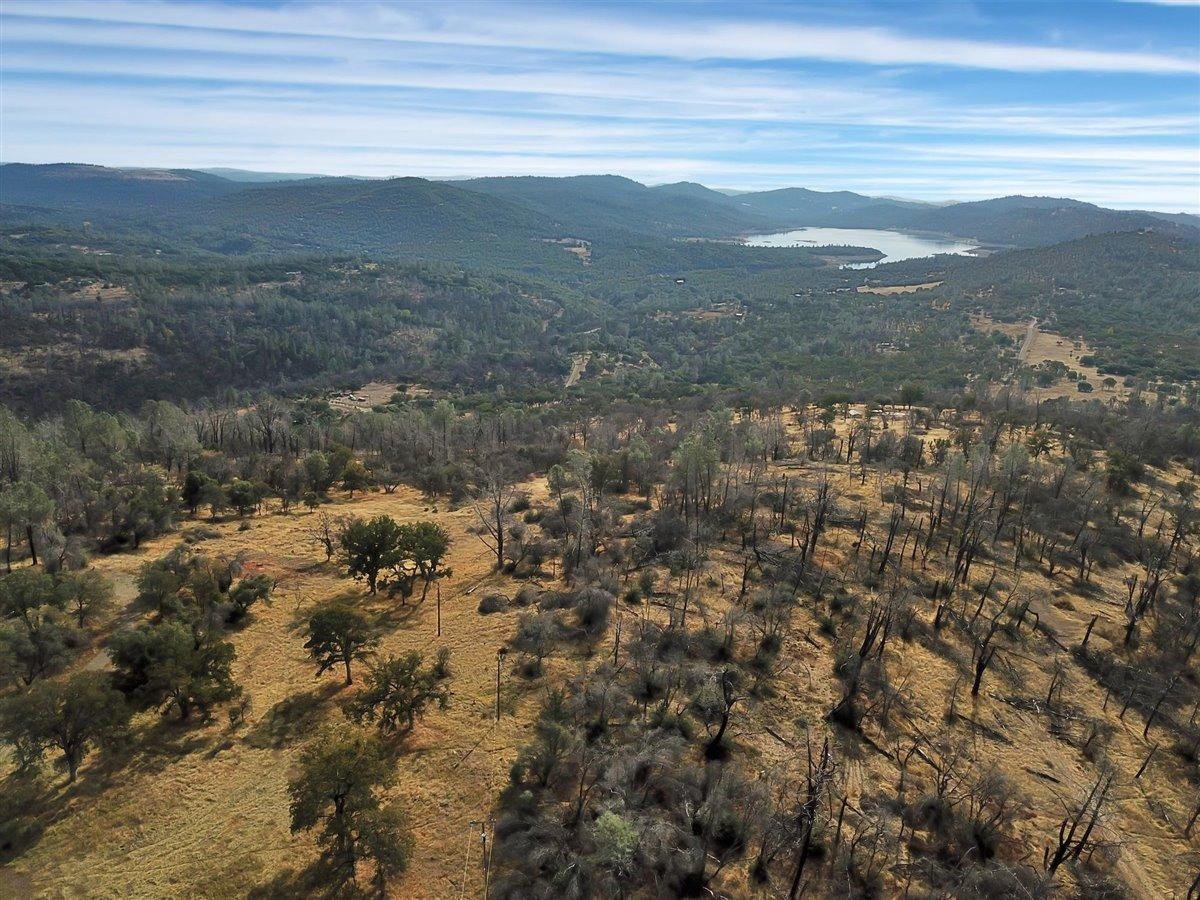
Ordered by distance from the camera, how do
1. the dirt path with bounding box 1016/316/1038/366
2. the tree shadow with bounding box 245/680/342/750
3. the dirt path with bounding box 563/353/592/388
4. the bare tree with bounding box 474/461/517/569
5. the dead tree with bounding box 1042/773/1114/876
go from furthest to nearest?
the dirt path with bounding box 563/353/592/388 → the dirt path with bounding box 1016/316/1038/366 → the bare tree with bounding box 474/461/517/569 → the tree shadow with bounding box 245/680/342/750 → the dead tree with bounding box 1042/773/1114/876

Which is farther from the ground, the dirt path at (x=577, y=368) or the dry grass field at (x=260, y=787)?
the dry grass field at (x=260, y=787)

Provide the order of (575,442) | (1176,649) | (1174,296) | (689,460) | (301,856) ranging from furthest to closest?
1. (1174,296)
2. (575,442)
3. (689,460)
4. (1176,649)
5. (301,856)

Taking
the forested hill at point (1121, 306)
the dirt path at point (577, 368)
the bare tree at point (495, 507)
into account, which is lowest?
the dirt path at point (577, 368)

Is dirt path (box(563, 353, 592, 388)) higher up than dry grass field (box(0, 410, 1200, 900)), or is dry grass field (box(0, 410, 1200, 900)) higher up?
dry grass field (box(0, 410, 1200, 900))

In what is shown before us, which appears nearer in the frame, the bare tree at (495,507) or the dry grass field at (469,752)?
the dry grass field at (469,752)

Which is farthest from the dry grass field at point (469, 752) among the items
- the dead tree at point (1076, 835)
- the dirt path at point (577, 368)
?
the dirt path at point (577, 368)

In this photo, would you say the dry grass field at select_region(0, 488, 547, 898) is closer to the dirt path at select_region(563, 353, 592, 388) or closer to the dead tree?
the dead tree

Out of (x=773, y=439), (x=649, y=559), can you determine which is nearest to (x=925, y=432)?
(x=773, y=439)

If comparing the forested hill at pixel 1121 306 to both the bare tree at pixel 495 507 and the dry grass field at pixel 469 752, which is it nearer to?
the dry grass field at pixel 469 752

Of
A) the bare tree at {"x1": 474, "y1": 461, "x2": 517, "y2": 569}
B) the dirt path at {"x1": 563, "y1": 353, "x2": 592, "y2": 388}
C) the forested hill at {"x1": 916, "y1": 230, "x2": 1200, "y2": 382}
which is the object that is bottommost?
the dirt path at {"x1": 563, "y1": 353, "x2": 592, "y2": 388}

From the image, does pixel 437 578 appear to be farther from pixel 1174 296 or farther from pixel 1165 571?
pixel 1174 296

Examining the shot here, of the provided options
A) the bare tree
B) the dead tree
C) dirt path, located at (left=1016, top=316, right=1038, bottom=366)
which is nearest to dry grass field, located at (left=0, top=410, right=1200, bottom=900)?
the dead tree
